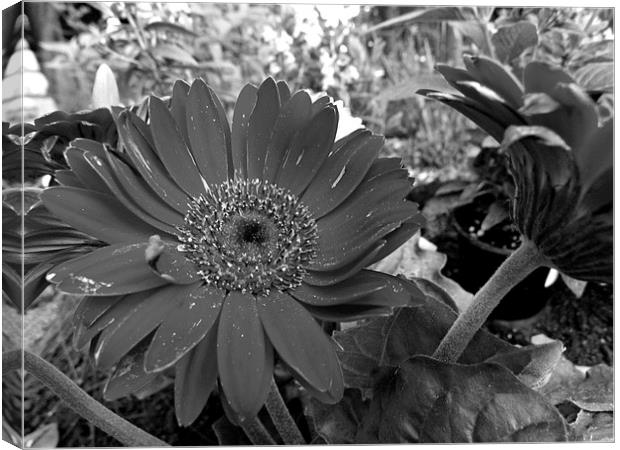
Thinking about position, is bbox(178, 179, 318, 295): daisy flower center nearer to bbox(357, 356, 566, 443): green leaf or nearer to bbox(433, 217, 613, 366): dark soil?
bbox(357, 356, 566, 443): green leaf

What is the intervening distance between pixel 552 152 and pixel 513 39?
0.82ft

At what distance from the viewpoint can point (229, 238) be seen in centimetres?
38

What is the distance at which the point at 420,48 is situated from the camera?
1.24 meters

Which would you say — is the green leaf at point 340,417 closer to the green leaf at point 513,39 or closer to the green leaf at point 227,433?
the green leaf at point 227,433

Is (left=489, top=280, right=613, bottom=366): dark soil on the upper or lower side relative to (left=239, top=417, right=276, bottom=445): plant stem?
upper

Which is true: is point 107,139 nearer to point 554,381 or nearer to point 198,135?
point 198,135

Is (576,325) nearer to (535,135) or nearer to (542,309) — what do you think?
(542,309)

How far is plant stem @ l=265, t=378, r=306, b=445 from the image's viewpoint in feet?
1.32

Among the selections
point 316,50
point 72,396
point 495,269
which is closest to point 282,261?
point 72,396

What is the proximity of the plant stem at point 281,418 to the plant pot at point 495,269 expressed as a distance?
0.22 m

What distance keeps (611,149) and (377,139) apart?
113 mm

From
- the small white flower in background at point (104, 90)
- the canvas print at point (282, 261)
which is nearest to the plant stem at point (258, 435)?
the canvas print at point (282, 261)

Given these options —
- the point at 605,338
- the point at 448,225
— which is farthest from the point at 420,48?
the point at 605,338

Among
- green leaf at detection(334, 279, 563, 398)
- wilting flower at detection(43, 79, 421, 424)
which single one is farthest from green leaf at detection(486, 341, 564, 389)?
wilting flower at detection(43, 79, 421, 424)
